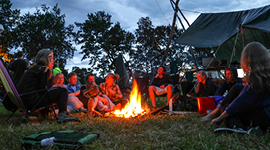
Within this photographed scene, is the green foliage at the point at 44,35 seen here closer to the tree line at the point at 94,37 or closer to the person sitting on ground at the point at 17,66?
the tree line at the point at 94,37

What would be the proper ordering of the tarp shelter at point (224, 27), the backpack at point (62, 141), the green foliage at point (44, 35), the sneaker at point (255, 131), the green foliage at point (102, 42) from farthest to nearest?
the green foliage at point (102, 42)
the green foliage at point (44, 35)
the tarp shelter at point (224, 27)
the sneaker at point (255, 131)
the backpack at point (62, 141)

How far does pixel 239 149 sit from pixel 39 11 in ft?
82.8

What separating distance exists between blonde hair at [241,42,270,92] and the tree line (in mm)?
18575

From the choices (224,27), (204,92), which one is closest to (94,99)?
(204,92)

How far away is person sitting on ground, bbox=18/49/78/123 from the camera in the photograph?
3.04 metres

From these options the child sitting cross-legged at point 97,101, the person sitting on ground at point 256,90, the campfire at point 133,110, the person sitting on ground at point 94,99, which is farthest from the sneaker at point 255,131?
the person sitting on ground at point 94,99

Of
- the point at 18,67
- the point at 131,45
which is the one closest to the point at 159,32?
the point at 131,45

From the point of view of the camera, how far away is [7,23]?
2081 cm

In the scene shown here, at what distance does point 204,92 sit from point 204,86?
19cm

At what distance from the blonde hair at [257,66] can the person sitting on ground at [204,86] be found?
2.74m

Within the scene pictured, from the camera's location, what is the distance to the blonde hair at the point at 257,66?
193 cm

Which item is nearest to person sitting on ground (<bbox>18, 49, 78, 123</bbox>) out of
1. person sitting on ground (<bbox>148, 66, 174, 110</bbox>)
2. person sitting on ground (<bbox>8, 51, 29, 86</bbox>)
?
person sitting on ground (<bbox>8, 51, 29, 86</bbox>)

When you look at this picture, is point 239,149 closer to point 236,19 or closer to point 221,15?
point 236,19

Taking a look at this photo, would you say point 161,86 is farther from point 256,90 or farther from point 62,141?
point 62,141
